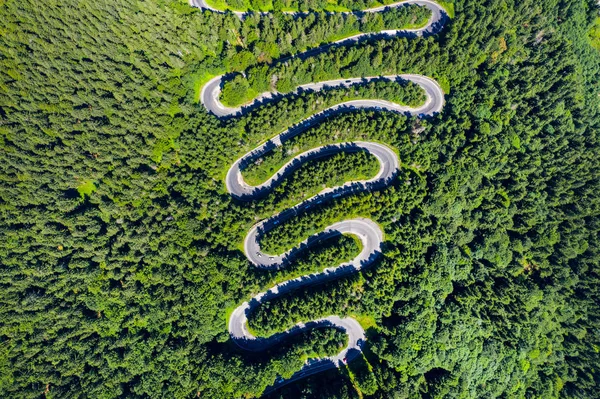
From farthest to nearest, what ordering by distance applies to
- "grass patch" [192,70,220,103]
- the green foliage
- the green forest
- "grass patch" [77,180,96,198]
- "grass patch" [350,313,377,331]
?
the green foliage
"grass patch" [192,70,220,103]
"grass patch" [77,180,96,198]
"grass patch" [350,313,377,331]
the green forest

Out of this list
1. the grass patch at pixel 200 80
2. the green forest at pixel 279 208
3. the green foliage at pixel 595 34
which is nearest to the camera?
the green forest at pixel 279 208

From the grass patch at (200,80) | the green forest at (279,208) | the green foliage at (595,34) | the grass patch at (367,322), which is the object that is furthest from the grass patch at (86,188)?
the green foliage at (595,34)

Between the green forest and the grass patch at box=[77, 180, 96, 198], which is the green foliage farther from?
the grass patch at box=[77, 180, 96, 198]

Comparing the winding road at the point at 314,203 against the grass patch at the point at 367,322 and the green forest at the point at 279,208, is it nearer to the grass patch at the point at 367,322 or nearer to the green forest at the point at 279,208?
the grass patch at the point at 367,322

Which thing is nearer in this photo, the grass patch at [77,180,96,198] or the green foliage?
the grass patch at [77,180,96,198]

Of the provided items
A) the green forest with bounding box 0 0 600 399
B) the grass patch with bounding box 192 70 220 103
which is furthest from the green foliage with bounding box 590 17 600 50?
the grass patch with bounding box 192 70 220 103

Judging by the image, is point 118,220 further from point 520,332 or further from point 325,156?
point 520,332
